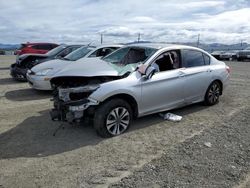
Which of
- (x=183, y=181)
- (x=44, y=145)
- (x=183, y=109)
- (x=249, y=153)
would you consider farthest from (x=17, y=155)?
(x=183, y=109)

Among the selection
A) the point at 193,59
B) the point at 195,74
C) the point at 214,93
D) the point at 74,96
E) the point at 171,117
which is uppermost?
the point at 193,59

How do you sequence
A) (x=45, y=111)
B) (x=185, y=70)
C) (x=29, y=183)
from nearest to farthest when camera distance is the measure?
(x=29, y=183), (x=185, y=70), (x=45, y=111)

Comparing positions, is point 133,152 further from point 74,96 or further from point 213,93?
point 213,93

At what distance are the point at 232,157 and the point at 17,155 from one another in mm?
3326

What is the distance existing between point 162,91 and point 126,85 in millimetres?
1011

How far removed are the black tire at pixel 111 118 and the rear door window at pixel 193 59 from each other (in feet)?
7.06

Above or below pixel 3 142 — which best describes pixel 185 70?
above

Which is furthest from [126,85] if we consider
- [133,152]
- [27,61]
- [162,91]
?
[27,61]

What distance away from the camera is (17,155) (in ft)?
16.9

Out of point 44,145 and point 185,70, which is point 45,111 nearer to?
point 44,145

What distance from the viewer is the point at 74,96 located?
6000mm

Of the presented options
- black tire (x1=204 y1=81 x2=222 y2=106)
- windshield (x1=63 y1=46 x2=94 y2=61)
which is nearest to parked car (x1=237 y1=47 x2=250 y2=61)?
windshield (x1=63 y1=46 x2=94 y2=61)

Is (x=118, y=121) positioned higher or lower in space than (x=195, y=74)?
lower

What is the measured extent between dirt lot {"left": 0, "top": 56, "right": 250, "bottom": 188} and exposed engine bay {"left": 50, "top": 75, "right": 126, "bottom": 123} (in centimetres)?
45
